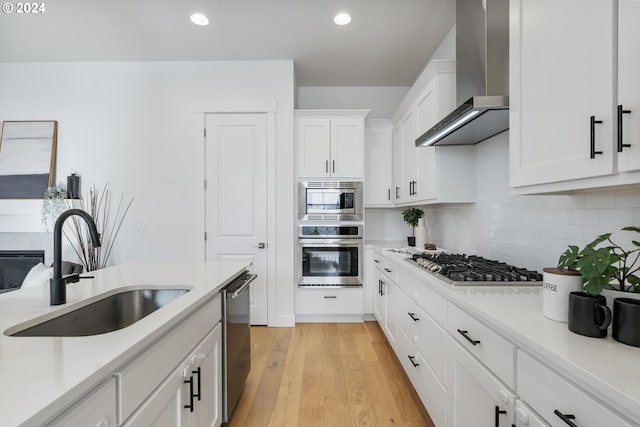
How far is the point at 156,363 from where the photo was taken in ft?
3.24

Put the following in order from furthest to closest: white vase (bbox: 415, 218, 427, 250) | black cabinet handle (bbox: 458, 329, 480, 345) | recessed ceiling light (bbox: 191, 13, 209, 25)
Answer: white vase (bbox: 415, 218, 427, 250) < recessed ceiling light (bbox: 191, 13, 209, 25) < black cabinet handle (bbox: 458, 329, 480, 345)

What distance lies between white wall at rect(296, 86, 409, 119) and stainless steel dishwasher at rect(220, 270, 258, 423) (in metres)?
2.91

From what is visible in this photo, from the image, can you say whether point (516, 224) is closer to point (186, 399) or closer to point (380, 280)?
point (380, 280)

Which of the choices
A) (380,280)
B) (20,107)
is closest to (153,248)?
(20,107)

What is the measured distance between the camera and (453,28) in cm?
281

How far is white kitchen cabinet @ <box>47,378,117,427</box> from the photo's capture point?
628 millimetres

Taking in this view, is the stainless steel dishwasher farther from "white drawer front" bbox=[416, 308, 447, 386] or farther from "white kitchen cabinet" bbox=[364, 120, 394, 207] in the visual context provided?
"white kitchen cabinet" bbox=[364, 120, 394, 207]

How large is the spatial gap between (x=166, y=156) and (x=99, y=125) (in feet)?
2.91

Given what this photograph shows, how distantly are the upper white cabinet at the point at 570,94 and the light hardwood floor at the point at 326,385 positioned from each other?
1561 mm

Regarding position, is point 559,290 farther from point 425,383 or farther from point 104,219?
point 104,219

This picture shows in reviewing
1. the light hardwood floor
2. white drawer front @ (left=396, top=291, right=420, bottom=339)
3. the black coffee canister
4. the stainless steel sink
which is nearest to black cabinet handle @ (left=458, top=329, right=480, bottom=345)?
white drawer front @ (left=396, top=291, right=420, bottom=339)

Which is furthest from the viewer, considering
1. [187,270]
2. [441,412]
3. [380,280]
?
[380,280]

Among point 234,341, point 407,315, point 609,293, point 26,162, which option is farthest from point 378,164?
point 26,162

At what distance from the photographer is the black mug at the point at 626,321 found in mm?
790
